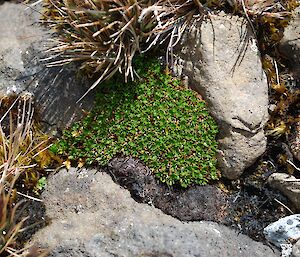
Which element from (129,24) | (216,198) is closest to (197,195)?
(216,198)

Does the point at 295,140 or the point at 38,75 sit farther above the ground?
the point at 38,75

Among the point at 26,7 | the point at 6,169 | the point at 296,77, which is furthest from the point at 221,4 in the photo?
the point at 6,169

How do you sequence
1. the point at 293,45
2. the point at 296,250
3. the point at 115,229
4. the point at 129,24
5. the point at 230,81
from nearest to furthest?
the point at 296,250 < the point at 115,229 < the point at 129,24 < the point at 230,81 < the point at 293,45

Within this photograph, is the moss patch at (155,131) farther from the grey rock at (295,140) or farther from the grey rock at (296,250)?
the grey rock at (296,250)

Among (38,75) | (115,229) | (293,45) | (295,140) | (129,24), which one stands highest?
(129,24)

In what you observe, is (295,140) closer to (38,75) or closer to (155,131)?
(155,131)

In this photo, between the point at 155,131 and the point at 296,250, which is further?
the point at 155,131
